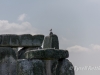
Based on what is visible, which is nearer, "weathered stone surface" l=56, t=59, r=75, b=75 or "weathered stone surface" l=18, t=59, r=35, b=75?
"weathered stone surface" l=18, t=59, r=35, b=75

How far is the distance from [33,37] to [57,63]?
5.28 meters

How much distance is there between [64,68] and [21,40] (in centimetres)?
532

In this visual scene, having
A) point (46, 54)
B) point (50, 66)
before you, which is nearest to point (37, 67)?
point (46, 54)

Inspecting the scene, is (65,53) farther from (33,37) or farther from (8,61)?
(33,37)

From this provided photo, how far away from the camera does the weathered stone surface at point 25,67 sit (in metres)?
4.63

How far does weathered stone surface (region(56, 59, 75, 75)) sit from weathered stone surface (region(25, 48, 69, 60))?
17 centimetres

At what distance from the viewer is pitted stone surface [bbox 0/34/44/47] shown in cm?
1022

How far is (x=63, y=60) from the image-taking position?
5.48 metres

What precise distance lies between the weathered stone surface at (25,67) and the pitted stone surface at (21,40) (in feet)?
18.1

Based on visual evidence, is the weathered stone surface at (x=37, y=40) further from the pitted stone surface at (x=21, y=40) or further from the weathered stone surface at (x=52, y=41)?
the weathered stone surface at (x=52, y=41)

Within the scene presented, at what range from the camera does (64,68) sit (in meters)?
5.46

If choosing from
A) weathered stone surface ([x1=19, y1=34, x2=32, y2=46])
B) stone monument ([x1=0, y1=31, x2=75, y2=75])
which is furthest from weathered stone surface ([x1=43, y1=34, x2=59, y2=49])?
stone monument ([x1=0, y1=31, x2=75, y2=75])

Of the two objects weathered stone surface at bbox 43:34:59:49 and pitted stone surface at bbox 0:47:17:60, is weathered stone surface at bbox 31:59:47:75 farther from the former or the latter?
weathered stone surface at bbox 43:34:59:49

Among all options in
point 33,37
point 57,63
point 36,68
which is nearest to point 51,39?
point 33,37
